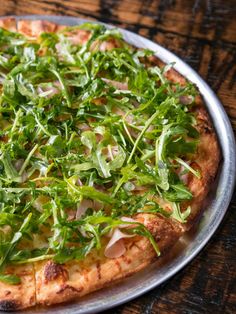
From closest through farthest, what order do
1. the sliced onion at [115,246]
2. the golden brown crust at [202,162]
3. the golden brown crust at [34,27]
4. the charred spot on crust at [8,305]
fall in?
1. the charred spot on crust at [8,305]
2. the sliced onion at [115,246]
3. the golden brown crust at [202,162]
4. the golden brown crust at [34,27]

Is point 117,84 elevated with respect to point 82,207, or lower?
elevated

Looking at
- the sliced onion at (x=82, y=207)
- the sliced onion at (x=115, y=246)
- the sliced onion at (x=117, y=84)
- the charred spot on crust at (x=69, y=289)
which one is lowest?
the charred spot on crust at (x=69, y=289)

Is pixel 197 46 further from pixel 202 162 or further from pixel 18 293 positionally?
pixel 18 293

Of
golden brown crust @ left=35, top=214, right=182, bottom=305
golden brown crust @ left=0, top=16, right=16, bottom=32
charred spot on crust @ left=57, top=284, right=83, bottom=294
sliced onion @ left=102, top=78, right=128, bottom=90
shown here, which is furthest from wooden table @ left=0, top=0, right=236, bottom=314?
sliced onion @ left=102, top=78, right=128, bottom=90

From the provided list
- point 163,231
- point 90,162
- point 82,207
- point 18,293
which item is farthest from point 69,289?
point 90,162

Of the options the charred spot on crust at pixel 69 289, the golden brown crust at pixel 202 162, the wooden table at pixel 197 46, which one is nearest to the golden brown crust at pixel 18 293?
the charred spot on crust at pixel 69 289

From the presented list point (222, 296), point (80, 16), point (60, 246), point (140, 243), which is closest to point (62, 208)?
point (60, 246)

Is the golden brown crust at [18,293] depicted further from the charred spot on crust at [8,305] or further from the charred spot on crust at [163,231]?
the charred spot on crust at [163,231]

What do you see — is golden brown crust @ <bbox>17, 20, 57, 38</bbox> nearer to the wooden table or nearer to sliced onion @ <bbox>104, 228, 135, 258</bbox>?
the wooden table
